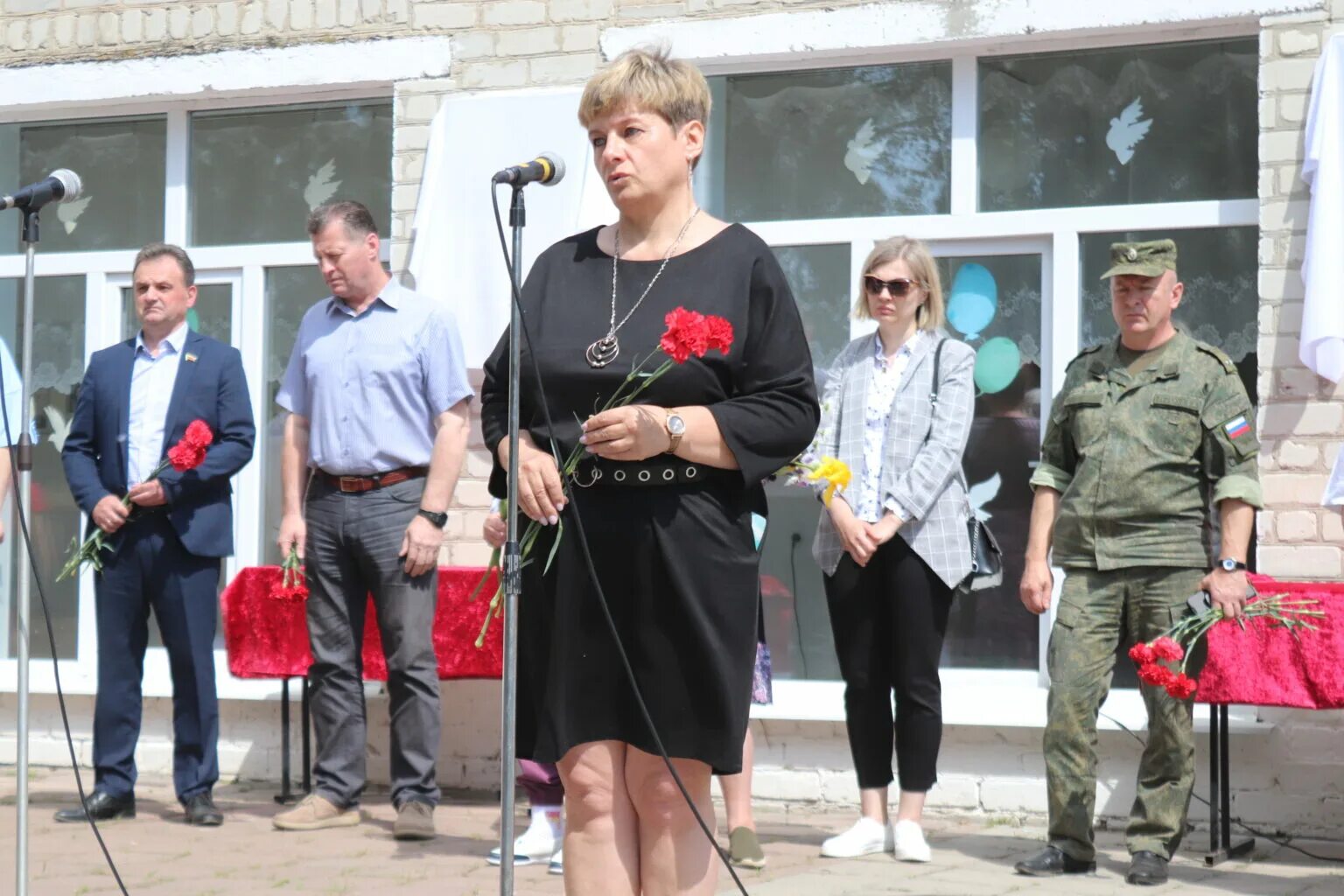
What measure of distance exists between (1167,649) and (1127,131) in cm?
254

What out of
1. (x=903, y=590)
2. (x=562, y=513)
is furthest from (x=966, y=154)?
(x=562, y=513)

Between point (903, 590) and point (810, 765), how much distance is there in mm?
1535

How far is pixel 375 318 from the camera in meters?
6.35

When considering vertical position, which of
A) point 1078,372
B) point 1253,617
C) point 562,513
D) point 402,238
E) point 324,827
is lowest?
point 324,827

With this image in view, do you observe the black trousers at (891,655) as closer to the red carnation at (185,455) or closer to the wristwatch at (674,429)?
the red carnation at (185,455)

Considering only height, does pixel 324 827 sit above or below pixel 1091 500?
below

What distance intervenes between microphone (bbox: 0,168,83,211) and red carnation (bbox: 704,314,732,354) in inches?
88.4

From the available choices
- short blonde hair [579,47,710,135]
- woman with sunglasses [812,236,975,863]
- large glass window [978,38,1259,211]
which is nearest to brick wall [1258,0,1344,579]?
large glass window [978,38,1259,211]

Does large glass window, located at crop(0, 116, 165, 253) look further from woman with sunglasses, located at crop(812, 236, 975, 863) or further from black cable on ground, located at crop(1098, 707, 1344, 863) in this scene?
black cable on ground, located at crop(1098, 707, 1344, 863)

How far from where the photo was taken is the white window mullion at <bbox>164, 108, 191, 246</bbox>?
27.6 ft

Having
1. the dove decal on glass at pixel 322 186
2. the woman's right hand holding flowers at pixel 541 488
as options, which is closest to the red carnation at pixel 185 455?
the dove decal on glass at pixel 322 186

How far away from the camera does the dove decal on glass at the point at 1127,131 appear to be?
22.5ft

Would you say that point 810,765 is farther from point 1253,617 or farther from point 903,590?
point 1253,617

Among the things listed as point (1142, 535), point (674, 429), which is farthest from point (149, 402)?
point (674, 429)
